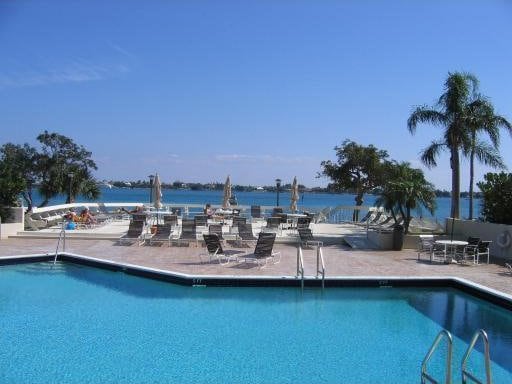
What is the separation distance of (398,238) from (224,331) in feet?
30.5

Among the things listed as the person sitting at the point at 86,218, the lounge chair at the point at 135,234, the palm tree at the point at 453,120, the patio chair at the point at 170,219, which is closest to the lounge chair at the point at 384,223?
the palm tree at the point at 453,120

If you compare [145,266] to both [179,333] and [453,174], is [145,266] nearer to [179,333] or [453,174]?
[179,333]

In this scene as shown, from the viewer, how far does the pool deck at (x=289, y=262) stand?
474 inches

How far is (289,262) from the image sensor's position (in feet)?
44.3

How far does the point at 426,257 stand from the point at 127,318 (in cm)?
927

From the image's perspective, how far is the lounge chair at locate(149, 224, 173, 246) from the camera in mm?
16375

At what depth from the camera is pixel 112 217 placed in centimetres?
2197

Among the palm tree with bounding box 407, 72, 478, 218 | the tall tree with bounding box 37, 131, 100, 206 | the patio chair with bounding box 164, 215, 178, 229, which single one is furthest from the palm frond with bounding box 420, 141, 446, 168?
the tall tree with bounding box 37, 131, 100, 206

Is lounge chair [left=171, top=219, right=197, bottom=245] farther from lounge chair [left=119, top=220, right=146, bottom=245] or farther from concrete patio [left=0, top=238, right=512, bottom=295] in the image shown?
lounge chair [left=119, top=220, right=146, bottom=245]

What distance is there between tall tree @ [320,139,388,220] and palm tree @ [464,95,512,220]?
34.2 feet

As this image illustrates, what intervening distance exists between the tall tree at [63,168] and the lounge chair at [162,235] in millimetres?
15101

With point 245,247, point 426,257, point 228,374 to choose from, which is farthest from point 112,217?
point 228,374

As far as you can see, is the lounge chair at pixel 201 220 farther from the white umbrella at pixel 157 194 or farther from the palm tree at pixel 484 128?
the palm tree at pixel 484 128

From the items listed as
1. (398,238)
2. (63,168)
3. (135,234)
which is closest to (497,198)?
(398,238)
